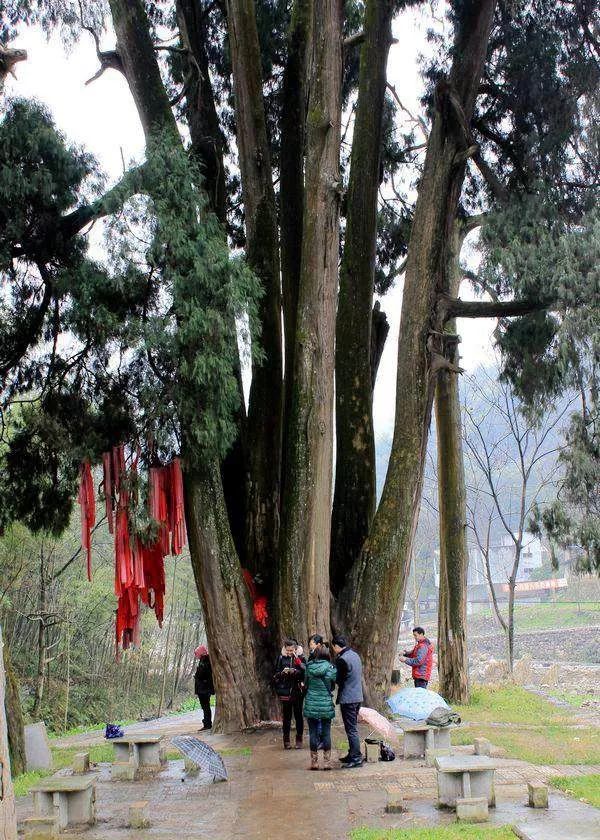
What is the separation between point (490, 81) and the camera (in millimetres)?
13844

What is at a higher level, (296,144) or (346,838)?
(296,144)

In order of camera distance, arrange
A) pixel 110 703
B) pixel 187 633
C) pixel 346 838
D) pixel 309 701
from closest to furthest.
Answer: pixel 346 838 < pixel 309 701 < pixel 110 703 < pixel 187 633

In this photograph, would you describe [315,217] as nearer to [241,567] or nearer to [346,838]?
[241,567]

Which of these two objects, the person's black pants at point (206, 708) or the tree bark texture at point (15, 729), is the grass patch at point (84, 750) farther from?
the person's black pants at point (206, 708)

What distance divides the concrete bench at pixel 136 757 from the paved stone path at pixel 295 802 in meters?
0.14

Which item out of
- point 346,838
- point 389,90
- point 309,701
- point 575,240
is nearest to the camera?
point 346,838

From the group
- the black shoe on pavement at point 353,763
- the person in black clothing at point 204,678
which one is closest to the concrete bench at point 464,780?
the black shoe on pavement at point 353,763

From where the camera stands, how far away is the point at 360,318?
12.7m

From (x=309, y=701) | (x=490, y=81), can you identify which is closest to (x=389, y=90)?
(x=490, y=81)

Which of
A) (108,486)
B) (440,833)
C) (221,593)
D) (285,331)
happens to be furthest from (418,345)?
(440,833)

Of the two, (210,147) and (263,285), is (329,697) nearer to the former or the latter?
(263,285)

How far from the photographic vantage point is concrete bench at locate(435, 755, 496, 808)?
22.4 feet

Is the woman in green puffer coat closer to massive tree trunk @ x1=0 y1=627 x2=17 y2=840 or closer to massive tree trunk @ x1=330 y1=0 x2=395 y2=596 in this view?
massive tree trunk @ x1=330 y1=0 x2=395 y2=596

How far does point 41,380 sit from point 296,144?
16.0 ft
